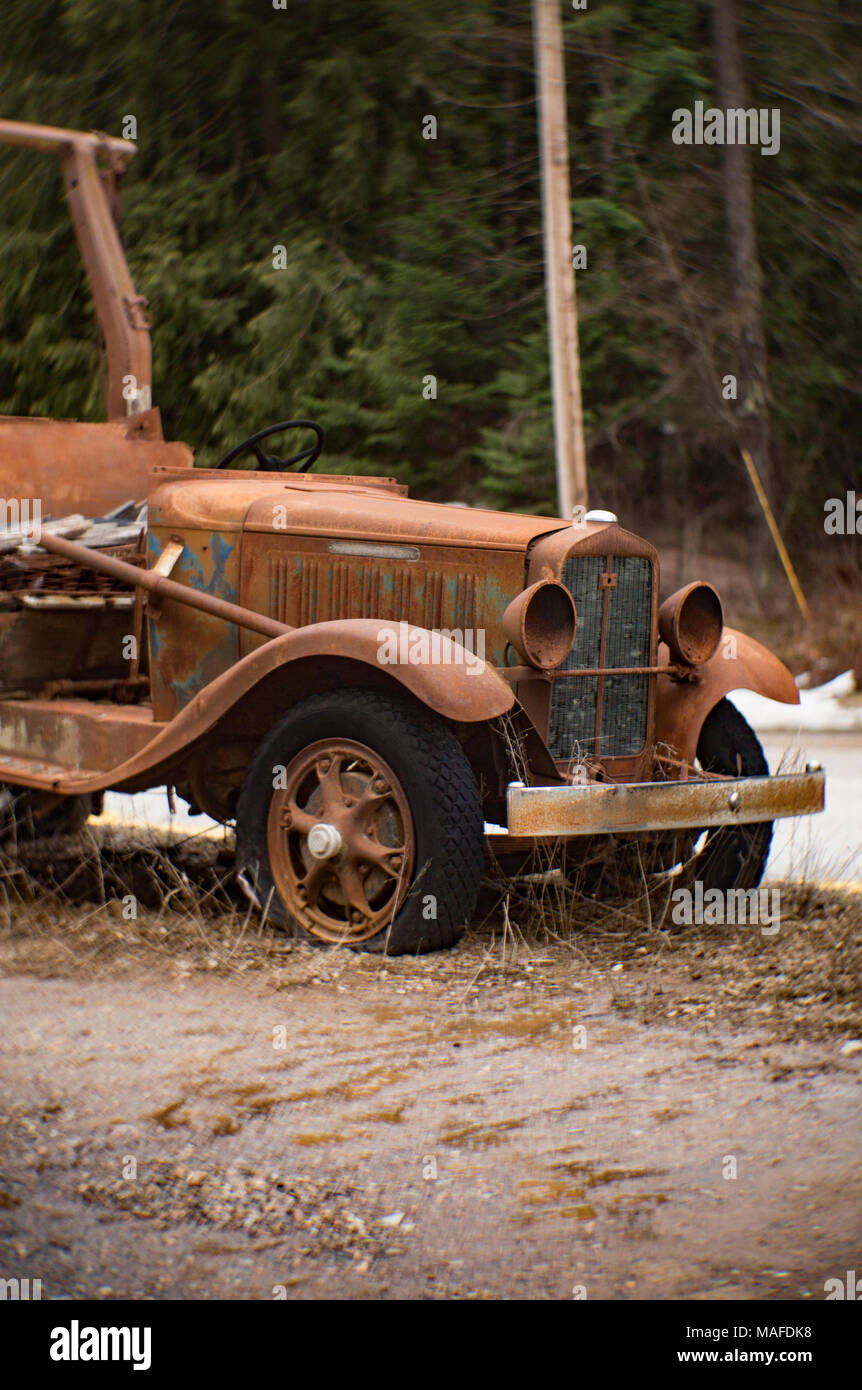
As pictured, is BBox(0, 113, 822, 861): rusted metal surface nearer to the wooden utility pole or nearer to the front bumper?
the front bumper

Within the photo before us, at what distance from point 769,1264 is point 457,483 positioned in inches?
542

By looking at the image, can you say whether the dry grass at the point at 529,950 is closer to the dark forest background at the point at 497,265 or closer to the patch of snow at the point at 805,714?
the patch of snow at the point at 805,714

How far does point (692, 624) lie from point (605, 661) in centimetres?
40

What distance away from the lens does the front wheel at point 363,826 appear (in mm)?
4398

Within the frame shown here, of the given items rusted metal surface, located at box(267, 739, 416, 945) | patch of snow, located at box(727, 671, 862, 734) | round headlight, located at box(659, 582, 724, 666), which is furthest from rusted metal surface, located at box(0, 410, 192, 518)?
patch of snow, located at box(727, 671, 862, 734)

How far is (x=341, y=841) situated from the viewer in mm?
4535

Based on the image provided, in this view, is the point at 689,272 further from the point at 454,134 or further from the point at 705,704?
the point at 705,704

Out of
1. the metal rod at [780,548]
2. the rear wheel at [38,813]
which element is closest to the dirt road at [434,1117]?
the rear wheel at [38,813]

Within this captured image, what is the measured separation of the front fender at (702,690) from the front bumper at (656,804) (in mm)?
442

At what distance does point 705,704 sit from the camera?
206 inches

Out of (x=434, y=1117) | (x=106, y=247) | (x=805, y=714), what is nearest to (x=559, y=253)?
(x=805, y=714)

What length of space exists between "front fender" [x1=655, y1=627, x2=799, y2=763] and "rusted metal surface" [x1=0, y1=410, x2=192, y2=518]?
2409 mm

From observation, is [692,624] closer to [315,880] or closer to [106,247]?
[315,880]

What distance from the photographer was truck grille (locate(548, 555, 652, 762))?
4.89 meters
